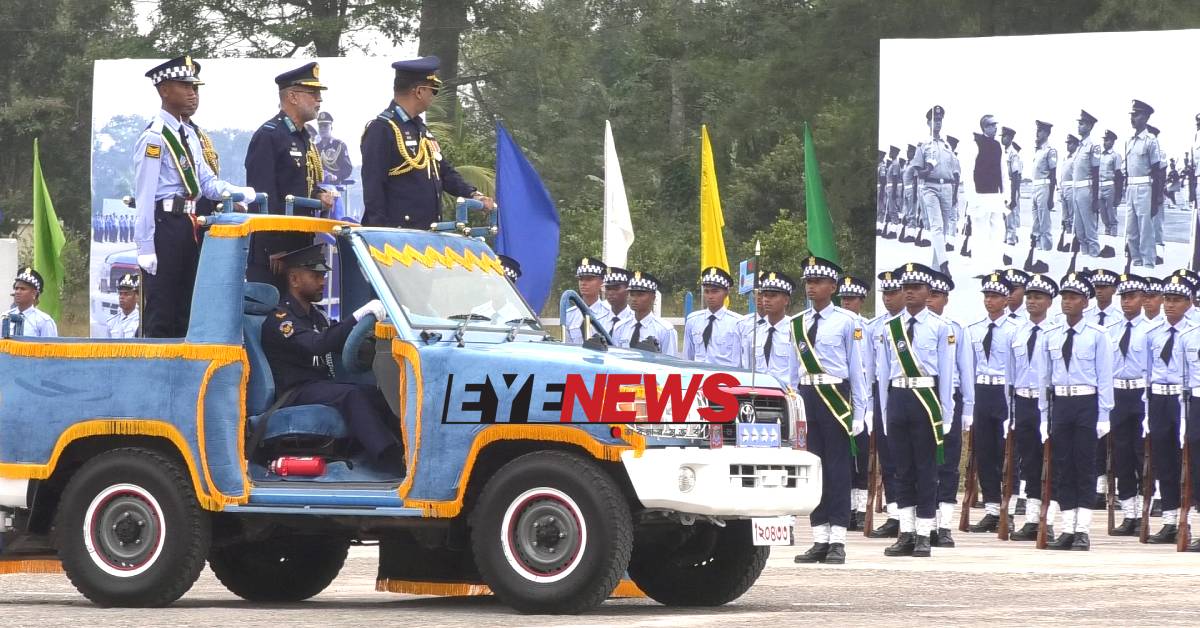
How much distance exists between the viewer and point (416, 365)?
480 inches

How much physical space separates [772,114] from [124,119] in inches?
918

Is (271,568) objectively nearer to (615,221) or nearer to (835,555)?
(835,555)

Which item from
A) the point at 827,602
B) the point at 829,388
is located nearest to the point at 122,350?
the point at 827,602

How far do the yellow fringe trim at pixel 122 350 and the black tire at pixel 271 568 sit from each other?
59.0 inches

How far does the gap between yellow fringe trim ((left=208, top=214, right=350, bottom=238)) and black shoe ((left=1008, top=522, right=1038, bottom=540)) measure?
8486mm

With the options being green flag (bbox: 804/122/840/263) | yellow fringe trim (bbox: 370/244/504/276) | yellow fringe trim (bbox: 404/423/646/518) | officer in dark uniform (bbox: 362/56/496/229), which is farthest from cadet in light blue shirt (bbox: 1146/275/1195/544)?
yellow fringe trim (bbox: 404/423/646/518)

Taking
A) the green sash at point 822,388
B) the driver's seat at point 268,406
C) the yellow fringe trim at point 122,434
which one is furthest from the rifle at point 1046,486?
the yellow fringe trim at point 122,434

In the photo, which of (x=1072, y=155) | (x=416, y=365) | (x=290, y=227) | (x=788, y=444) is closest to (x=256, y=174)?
(x=290, y=227)

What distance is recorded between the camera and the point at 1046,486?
18.9 m

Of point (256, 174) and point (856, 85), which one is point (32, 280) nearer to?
point (256, 174)

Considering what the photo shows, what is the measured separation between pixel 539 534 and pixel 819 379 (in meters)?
5.09

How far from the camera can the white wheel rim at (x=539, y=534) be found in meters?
11.8

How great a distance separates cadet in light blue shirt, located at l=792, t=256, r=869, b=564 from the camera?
1614 cm

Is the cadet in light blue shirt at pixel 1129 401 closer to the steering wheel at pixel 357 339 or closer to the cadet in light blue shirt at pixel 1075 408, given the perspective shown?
the cadet in light blue shirt at pixel 1075 408
